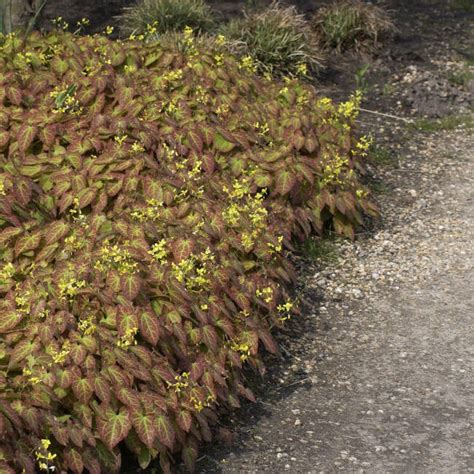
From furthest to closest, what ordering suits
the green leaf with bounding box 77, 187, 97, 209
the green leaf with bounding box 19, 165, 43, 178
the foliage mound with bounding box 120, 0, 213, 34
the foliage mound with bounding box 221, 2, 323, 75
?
the foliage mound with bounding box 120, 0, 213, 34 → the foliage mound with bounding box 221, 2, 323, 75 → the green leaf with bounding box 19, 165, 43, 178 → the green leaf with bounding box 77, 187, 97, 209

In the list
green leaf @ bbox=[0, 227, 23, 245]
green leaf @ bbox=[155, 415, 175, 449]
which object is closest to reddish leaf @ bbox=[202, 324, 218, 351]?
green leaf @ bbox=[155, 415, 175, 449]

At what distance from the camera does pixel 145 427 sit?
4551 mm

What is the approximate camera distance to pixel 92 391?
453 cm

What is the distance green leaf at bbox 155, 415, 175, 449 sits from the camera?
4.56 metres

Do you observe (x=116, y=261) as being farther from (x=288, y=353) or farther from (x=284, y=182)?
(x=284, y=182)

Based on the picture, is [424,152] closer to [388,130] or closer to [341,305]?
[388,130]

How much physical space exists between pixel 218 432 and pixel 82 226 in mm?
1275

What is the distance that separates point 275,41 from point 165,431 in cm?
538

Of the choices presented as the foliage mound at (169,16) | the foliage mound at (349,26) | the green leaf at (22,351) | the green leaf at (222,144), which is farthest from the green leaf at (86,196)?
the foliage mound at (349,26)

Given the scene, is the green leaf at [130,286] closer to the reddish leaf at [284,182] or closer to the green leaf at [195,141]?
the green leaf at [195,141]

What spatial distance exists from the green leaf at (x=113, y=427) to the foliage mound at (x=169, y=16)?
5514mm

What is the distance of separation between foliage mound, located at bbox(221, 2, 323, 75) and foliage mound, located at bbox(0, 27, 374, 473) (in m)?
1.38

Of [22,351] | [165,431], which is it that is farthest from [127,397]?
[22,351]

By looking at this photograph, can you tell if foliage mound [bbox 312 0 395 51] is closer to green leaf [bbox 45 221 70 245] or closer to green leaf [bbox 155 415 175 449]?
green leaf [bbox 45 221 70 245]
